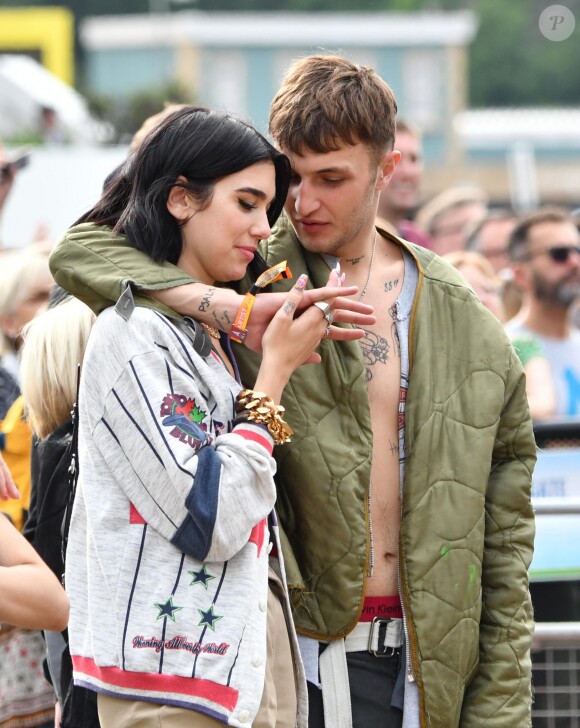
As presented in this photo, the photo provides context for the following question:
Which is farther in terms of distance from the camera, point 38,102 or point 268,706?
point 38,102

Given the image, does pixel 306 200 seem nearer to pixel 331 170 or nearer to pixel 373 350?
pixel 331 170

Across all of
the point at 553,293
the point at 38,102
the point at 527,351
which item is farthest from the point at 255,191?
the point at 38,102

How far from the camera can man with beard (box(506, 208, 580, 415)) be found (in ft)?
22.6

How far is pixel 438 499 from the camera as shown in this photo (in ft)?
10.6

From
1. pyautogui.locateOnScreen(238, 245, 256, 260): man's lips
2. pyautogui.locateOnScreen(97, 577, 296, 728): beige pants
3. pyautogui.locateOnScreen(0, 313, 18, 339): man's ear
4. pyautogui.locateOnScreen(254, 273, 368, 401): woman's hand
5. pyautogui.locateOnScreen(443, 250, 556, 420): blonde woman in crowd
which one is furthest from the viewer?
pyautogui.locateOnScreen(443, 250, 556, 420): blonde woman in crowd

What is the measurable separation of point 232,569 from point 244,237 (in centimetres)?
72

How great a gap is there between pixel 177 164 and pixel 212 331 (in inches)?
14.6

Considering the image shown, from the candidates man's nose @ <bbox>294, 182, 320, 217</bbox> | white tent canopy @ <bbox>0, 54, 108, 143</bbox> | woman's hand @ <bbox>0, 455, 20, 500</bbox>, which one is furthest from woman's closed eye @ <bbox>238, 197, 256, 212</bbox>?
white tent canopy @ <bbox>0, 54, 108, 143</bbox>

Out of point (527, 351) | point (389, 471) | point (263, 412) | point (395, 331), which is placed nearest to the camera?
point (263, 412)

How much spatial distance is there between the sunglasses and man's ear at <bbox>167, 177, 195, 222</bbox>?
14.6ft

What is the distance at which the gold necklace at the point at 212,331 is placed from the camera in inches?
114

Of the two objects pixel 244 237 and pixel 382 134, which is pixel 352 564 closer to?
pixel 244 237

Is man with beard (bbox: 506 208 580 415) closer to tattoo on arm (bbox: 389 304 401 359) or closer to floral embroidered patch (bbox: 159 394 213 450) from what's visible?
tattoo on arm (bbox: 389 304 401 359)

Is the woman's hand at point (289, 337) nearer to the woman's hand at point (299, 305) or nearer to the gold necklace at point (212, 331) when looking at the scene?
the woman's hand at point (299, 305)
